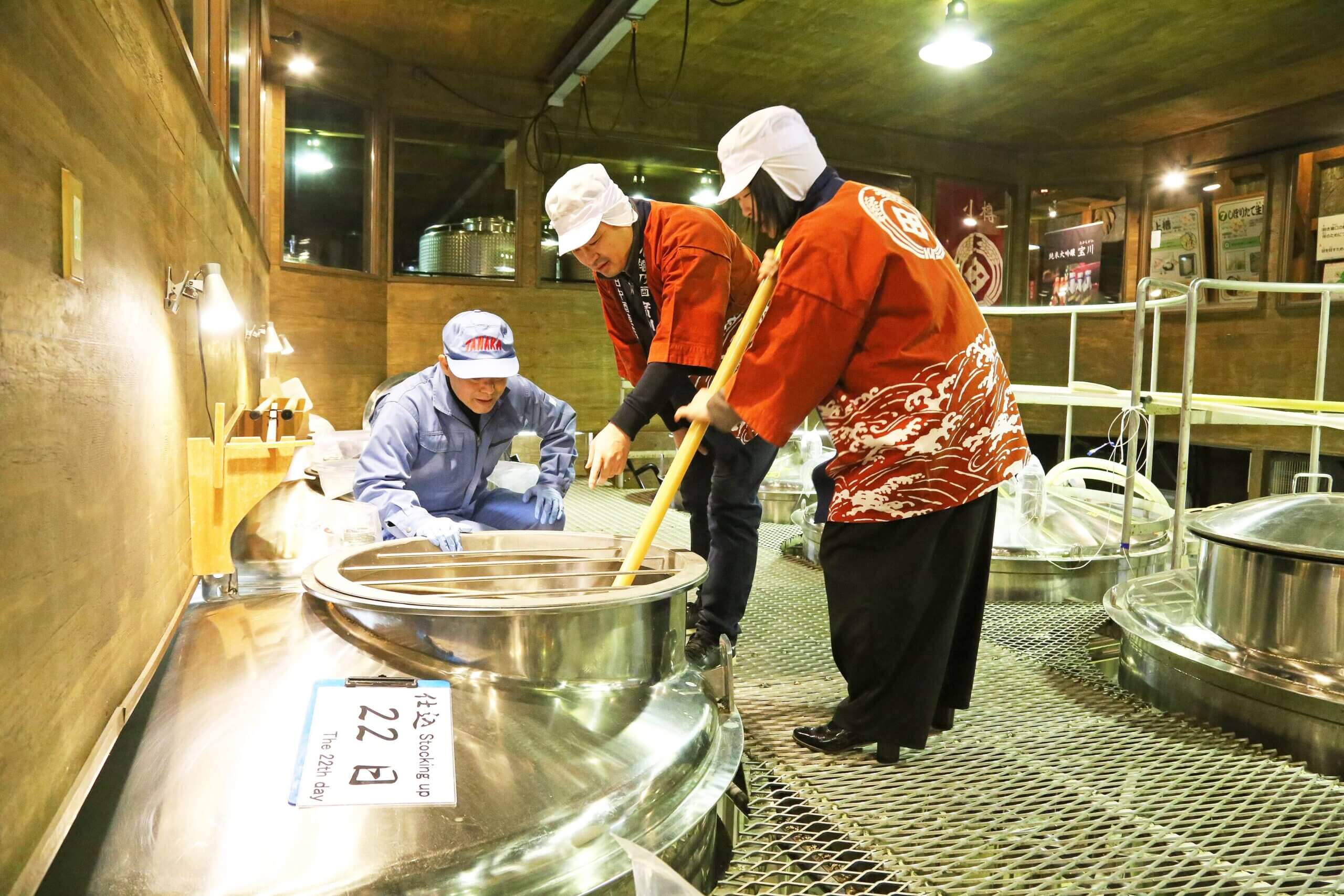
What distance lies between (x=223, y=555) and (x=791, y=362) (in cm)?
163

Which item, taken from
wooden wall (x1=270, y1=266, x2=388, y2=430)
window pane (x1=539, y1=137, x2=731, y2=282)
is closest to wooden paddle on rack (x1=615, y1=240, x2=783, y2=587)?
wooden wall (x1=270, y1=266, x2=388, y2=430)

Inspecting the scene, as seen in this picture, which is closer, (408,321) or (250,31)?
(250,31)

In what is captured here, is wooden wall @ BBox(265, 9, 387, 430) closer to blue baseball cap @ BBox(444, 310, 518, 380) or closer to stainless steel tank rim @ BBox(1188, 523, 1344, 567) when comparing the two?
blue baseball cap @ BBox(444, 310, 518, 380)

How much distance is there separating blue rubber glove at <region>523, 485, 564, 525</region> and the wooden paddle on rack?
126cm

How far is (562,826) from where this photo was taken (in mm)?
1280

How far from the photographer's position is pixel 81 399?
4.22 feet

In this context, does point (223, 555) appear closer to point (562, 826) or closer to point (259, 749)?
point (259, 749)

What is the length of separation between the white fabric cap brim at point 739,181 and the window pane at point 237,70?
2.83 meters

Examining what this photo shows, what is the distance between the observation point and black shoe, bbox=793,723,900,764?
2131 millimetres

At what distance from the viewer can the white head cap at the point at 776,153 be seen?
207cm

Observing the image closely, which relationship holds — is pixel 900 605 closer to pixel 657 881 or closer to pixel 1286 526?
pixel 657 881

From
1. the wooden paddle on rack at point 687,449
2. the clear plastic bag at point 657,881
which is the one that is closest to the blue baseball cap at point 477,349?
the wooden paddle on rack at point 687,449

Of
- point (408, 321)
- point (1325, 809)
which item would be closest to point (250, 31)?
point (408, 321)

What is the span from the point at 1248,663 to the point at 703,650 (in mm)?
1613
